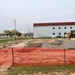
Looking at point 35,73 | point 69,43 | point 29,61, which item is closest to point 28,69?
point 35,73

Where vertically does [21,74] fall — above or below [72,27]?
below

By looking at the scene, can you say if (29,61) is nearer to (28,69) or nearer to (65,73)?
(28,69)

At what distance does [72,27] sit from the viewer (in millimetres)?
84812

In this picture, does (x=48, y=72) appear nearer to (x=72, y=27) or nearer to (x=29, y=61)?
(x=29, y=61)

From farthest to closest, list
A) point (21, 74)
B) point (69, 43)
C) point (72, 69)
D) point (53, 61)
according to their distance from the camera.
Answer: point (69, 43) < point (53, 61) < point (72, 69) < point (21, 74)

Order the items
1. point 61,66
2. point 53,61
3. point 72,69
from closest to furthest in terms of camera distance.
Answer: point 72,69
point 61,66
point 53,61

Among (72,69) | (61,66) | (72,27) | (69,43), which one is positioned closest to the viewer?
(72,69)

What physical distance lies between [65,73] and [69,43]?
14.6 metres

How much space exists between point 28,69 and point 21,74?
1.10 metres

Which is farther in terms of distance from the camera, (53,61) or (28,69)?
(53,61)

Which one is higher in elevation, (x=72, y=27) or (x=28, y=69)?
(x=72, y=27)

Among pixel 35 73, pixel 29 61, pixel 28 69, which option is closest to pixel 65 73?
pixel 35 73

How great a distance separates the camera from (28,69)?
35.1 feet

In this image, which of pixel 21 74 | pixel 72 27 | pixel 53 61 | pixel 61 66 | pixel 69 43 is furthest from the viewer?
pixel 72 27
